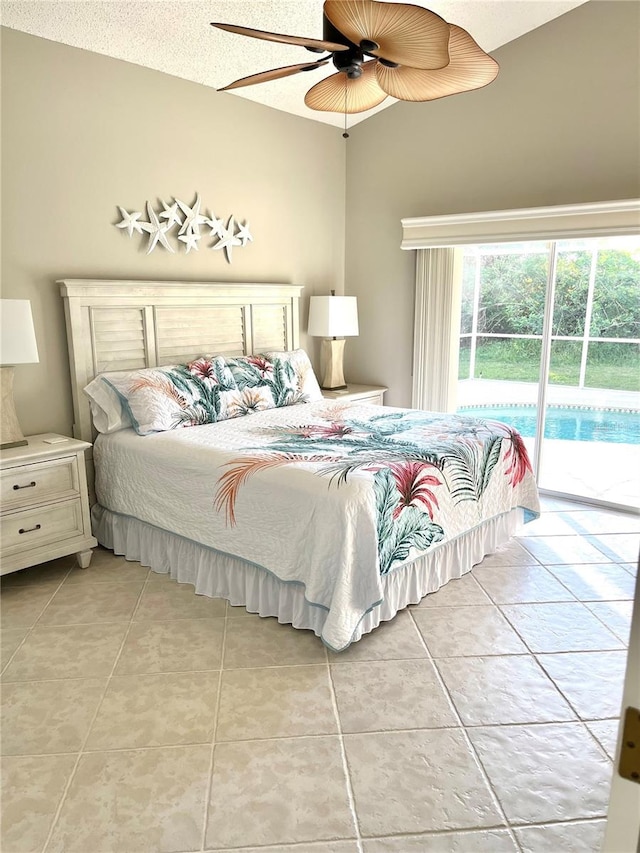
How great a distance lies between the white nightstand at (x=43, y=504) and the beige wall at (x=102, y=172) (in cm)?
47

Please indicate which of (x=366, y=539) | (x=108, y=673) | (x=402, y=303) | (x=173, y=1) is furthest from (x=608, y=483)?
(x=173, y=1)

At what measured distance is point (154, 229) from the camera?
148 inches

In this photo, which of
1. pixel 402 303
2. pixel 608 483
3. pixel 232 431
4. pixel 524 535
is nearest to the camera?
pixel 232 431

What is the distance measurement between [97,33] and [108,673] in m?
3.20

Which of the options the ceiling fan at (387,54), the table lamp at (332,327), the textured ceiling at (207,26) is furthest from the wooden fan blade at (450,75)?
the table lamp at (332,327)

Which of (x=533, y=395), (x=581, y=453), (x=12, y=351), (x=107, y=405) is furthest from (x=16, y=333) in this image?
(x=581, y=453)

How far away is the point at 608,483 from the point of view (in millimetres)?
4445

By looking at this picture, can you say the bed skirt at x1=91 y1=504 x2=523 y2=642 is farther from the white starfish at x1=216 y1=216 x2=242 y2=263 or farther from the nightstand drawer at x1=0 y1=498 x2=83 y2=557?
the white starfish at x1=216 y1=216 x2=242 y2=263

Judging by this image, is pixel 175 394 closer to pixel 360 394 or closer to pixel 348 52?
pixel 360 394

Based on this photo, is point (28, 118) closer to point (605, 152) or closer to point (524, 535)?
point (605, 152)

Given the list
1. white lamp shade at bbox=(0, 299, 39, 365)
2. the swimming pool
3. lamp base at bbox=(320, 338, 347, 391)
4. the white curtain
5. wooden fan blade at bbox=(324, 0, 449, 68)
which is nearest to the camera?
wooden fan blade at bbox=(324, 0, 449, 68)

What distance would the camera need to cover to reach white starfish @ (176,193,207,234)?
12.8 ft

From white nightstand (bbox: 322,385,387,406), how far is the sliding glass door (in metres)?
0.66

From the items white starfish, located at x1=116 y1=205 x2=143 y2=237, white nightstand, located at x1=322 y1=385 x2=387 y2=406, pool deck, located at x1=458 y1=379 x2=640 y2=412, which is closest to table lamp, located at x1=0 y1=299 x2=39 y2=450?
white starfish, located at x1=116 y1=205 x2=143 y2=237
